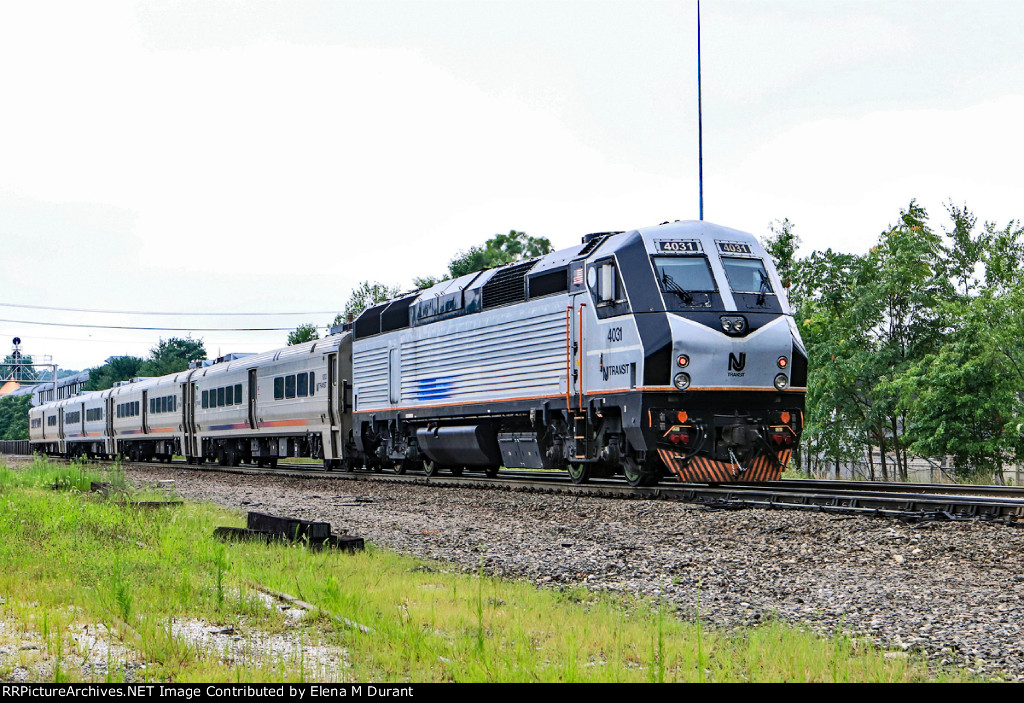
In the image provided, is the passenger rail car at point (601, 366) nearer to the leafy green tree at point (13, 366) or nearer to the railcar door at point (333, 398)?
the railcar door at point (333, 398)

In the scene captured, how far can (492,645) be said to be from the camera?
5219 mm

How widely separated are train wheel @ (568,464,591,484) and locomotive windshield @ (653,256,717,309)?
12.1ft

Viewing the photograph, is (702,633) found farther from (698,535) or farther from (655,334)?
(655,334)

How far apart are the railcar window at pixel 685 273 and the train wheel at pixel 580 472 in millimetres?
3753

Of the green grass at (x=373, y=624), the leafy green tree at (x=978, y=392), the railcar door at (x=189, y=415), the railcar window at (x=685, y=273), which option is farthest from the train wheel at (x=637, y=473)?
the railcar door at (x=189, y=415)

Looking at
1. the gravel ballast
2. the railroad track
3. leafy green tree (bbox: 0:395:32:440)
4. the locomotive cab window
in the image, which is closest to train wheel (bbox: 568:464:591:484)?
the railroad track

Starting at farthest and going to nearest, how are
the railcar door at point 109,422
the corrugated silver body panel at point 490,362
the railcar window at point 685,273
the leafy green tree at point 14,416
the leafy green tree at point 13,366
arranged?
the leafy green tree at point 14,416 < the leafy green tree at point 13,366 < the railcar door at point 109,422 < the corrugated silver body panel at point 490,362 < the railcar window at point 685,273

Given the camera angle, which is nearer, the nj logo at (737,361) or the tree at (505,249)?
the nj logo at (737,361)

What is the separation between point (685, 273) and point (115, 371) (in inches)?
4637

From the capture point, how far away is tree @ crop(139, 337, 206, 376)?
119562 millimetres

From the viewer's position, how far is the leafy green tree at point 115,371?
120 m

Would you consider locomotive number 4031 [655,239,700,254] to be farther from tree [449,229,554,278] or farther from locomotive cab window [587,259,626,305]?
tree [449,229,554,278]

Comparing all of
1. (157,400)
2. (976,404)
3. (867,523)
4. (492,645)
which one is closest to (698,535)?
(867,523)

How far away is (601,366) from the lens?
15.3m
